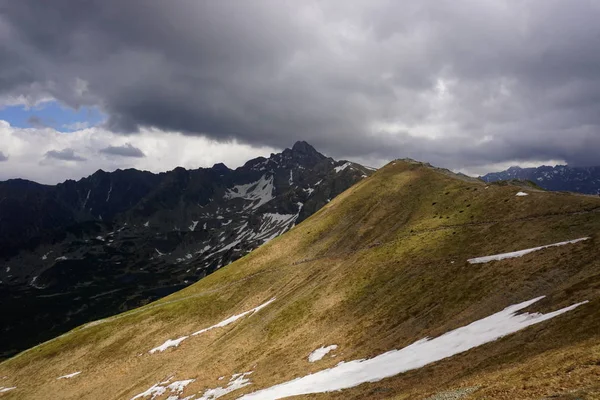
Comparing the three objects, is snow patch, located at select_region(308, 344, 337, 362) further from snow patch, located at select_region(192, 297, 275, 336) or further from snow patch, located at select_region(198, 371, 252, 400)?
snow patch, located at select_region(192, 297, 275, 336)

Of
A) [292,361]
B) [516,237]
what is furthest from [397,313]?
[516,237]

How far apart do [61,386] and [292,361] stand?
54025 mm

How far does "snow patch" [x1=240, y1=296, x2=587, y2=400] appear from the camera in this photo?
3216 centimetres

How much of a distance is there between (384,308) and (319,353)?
10.9 metres

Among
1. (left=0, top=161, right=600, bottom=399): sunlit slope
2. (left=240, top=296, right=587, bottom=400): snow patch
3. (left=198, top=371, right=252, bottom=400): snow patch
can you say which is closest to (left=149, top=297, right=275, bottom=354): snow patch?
(left=0, top=161, right=600, bottom=399): sunlit slope

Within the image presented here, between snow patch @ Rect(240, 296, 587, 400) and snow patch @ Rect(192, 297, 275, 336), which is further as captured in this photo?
snow patch @ Rect(192, 297, 275, 336)

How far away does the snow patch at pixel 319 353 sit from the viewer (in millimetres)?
45875

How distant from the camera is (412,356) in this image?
115 ft

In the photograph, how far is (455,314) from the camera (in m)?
41.0

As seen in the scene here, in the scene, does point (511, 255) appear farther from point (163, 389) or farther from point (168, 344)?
point (168, 344)

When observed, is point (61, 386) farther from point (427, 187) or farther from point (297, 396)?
point (427, 187)

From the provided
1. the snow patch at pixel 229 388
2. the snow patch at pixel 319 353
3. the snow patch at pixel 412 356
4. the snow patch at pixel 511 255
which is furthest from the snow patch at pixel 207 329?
the snow patch at pixel 511 255

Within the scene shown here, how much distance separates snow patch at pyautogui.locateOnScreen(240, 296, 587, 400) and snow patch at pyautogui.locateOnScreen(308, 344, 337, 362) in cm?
474

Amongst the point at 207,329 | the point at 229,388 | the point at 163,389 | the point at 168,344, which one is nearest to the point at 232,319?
the point at 207,329
